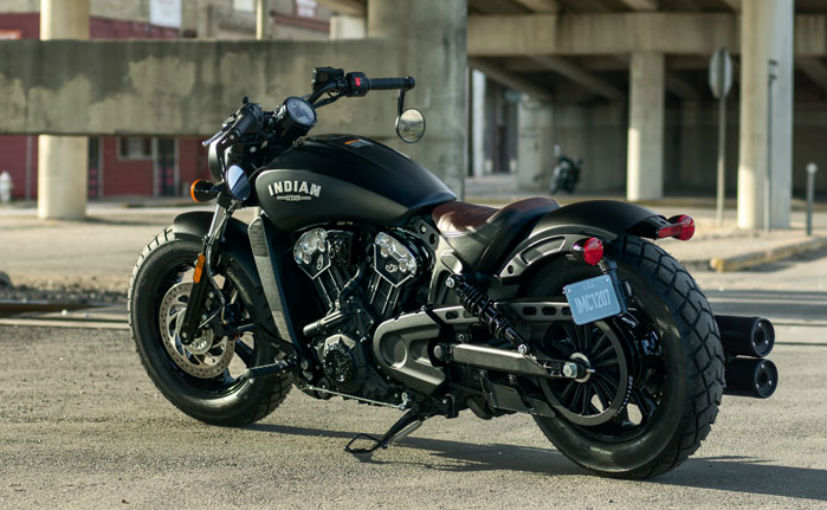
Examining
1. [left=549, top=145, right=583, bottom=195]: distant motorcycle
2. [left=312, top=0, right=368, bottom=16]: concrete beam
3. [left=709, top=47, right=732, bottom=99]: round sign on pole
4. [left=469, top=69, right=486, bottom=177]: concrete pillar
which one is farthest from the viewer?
[left=469, top=69, right=486, bottom=177]: concrete pillar

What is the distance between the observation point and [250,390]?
6051mm

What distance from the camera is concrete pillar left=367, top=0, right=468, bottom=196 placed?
11.8 m

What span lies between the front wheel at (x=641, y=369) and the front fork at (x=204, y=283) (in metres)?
1.53

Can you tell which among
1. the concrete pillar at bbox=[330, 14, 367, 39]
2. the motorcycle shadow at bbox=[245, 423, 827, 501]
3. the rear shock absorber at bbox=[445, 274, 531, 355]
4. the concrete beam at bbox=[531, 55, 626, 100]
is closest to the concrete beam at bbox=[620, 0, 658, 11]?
the concrete beam at bbox=[531, 55, 626, 100]

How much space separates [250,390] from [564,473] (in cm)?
151

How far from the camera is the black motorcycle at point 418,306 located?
493 cm

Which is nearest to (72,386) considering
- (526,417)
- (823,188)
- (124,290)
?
(526,417)

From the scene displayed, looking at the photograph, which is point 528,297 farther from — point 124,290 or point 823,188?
point 823,188

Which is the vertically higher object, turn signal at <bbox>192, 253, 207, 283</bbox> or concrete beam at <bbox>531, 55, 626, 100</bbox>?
concrete beam at <bbox>531, 55, 626, 100</bbox>

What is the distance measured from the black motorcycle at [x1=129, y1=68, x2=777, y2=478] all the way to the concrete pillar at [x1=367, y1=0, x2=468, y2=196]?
579 cm

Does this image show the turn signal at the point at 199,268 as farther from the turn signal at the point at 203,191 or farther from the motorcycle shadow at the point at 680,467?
the motorcycle shadow at the point at 680,467

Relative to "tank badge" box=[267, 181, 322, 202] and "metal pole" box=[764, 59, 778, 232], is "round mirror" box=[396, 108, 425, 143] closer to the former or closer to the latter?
"tank badge" box=[267, 181, 322, 202]

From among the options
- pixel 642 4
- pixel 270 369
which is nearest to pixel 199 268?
pixel 270 369

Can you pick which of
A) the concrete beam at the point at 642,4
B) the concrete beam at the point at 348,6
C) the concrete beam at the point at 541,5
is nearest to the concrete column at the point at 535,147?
the concrete beam at the point at 541,5
